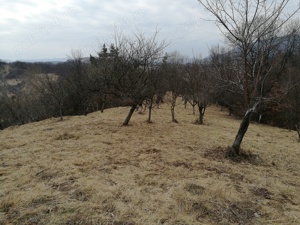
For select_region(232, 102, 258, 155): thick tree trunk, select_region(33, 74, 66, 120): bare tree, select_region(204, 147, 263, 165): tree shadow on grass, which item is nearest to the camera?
select_region(204, 147, 263, 165): tree shadow on grass

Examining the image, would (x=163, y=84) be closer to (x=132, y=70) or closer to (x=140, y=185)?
(x=132, y=70)

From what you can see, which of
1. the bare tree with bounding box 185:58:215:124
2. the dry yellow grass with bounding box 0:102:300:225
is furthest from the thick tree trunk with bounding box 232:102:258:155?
the bare tree with bounding box 185:58:215:124

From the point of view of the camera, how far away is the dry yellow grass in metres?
4.02

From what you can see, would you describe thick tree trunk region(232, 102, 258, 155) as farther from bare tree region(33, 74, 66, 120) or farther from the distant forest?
bare tree region(33, 74, 66, 120)

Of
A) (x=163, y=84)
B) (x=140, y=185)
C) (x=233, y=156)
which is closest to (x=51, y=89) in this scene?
(x=163, y=84)

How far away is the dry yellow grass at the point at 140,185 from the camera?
4020mm

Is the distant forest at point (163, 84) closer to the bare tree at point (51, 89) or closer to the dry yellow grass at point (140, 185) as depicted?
the bare tree at point (51, 89)

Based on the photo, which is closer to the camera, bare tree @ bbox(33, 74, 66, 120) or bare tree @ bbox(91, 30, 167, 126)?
bare tree @ bbox(91, 30, 167, 126)

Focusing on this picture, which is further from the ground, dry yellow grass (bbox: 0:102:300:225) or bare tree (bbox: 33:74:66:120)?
bare tree (bbox: 33:74:66:120)

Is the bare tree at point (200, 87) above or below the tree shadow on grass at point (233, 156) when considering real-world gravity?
above

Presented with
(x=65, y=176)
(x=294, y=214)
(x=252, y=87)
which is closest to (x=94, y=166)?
(x=65, y=176)

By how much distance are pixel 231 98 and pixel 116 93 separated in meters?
18.6

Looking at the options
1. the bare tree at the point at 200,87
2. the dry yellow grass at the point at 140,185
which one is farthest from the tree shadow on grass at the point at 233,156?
the bare tree at the point at 200,87

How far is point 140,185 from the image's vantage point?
5277 mm
